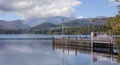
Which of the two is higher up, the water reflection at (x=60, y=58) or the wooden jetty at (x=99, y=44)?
the wooden jetty at (x=99, y=44)

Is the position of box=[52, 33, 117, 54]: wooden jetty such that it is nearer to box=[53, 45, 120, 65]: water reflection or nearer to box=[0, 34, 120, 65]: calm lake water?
box=[53, 45, 120, 65]: water reflection

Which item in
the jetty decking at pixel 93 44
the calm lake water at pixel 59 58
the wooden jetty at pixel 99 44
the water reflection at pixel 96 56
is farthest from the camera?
the jetty decking at pixel 93 44

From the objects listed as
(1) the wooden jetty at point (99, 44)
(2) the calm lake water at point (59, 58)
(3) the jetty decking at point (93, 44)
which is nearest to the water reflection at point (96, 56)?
(2) the calm lake water at point (59, 58)

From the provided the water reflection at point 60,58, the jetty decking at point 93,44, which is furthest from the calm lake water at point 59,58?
the jetty decking at point 93,44

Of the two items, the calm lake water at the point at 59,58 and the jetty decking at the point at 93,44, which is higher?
the jetty decking at the point at 93,44

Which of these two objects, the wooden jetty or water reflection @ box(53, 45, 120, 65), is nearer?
water reflection @ box(53, 45, 120, 65)

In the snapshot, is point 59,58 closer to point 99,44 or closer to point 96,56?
point 96,56

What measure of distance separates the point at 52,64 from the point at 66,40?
46.1 metres

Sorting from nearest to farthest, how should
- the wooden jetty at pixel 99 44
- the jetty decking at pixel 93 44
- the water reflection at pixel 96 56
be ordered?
1. the water reflection at pixel 96 56
2. the wooden jetty at pixel 99 44
3. the jetty decking at pixel 93 44

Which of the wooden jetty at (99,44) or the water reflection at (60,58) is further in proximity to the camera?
the wooden jetty at (99,44)

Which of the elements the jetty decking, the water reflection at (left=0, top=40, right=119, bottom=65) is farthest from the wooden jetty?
the water reflection at (left=0, top=40, right=119, bottom=65)

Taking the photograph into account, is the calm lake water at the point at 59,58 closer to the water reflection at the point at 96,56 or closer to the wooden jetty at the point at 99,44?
the water reflection at the point at 96,56

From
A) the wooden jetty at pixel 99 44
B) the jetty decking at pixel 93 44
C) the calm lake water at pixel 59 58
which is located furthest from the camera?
the jetty decking at pixel 93 44

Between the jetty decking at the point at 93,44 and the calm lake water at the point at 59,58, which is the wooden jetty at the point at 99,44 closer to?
the jetty decking at the point at 93,44
